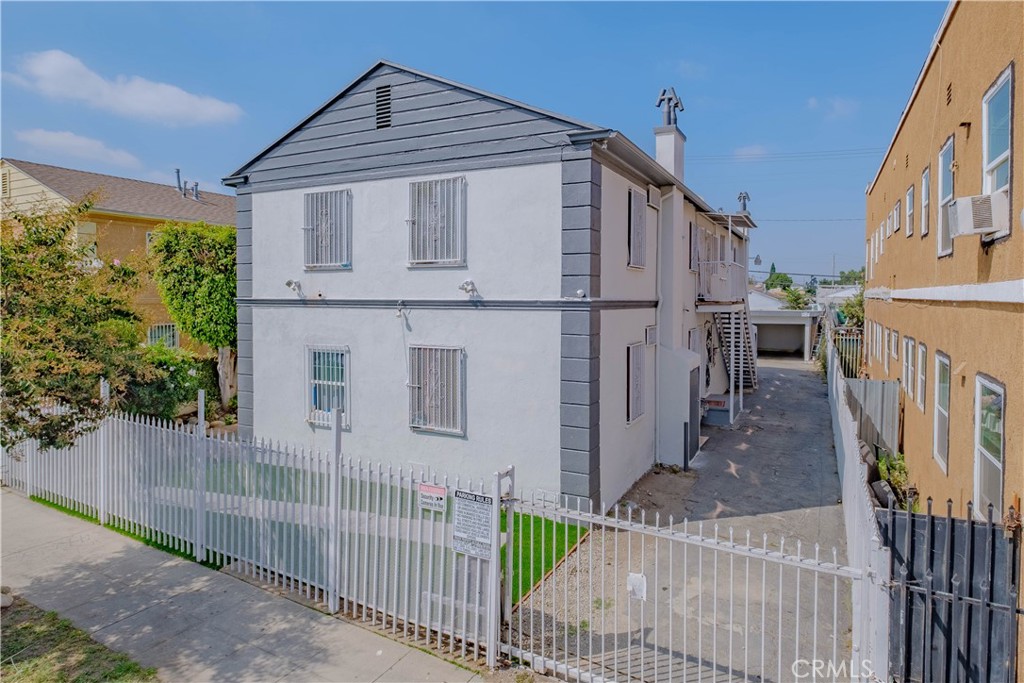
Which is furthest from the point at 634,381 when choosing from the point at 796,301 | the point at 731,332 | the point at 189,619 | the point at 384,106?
the point at 796,301

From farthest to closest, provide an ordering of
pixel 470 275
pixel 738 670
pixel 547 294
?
pixel 470 275
pixel 547 294
pixel 738 670

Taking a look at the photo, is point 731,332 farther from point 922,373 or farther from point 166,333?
point 166,333

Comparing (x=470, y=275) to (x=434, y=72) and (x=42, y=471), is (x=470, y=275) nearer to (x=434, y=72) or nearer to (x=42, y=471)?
(x=434, y=72)

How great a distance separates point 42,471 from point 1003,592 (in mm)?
12615

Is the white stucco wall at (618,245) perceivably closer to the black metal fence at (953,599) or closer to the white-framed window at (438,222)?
the white-framed window at (438,222)

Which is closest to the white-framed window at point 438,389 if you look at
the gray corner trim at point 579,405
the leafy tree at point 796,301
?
the gray corner trim at point 579,405

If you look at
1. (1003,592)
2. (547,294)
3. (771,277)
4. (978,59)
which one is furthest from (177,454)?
(771,277)

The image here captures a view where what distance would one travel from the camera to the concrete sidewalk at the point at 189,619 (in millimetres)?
Result: 5504

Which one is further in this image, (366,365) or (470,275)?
(366,365)

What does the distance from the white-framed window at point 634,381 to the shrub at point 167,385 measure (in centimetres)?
1003

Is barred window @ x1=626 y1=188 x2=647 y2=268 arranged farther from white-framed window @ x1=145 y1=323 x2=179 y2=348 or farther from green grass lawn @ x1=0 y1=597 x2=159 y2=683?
white-framed window @ x1=145 y1=323 x2=179 y2=348

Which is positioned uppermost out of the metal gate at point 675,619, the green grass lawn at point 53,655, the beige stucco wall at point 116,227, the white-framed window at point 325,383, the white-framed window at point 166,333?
the beige stucco wall at point 116,227

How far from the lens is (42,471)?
9805 mm

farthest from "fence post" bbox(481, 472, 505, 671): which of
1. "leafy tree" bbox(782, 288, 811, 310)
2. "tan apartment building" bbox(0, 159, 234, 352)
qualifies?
"leafy tree" bbox(782, 288, 811, 310)
